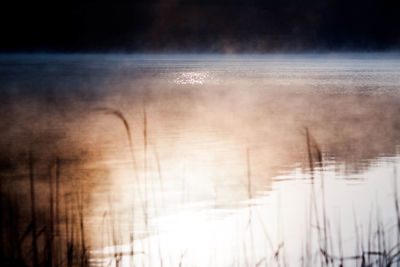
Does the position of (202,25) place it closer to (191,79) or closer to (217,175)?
(191,79)

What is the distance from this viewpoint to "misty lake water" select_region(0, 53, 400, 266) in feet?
9.39

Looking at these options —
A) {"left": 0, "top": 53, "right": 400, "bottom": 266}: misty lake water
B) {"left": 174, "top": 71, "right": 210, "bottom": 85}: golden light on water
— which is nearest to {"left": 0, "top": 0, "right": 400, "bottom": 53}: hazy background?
{"left": 174, "top": 71, "right": 210, "bottom": 85}: golden light on water

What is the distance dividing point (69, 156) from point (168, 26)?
4169cm

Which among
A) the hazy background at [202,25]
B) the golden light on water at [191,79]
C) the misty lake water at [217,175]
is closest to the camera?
the misty lake water at [217,175]

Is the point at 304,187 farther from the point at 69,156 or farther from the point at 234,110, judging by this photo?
the point at 234,110

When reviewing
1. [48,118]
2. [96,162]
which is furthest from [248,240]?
[48,118]

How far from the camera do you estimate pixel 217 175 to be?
473 centimetres

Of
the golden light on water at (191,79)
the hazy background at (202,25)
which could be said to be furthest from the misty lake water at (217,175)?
the hazy background at (202,25)

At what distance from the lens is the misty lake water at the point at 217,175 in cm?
286

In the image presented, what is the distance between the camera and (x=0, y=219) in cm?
285

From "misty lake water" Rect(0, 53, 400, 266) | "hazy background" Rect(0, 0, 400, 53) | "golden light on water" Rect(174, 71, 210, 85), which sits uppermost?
"hazy background" Rect(0, 0, 400, 53)

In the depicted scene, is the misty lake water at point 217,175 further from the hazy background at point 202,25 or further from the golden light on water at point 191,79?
the hazy background at point 202,25

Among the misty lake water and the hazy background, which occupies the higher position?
the hazy background

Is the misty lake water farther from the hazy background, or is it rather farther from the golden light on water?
the hazy background
